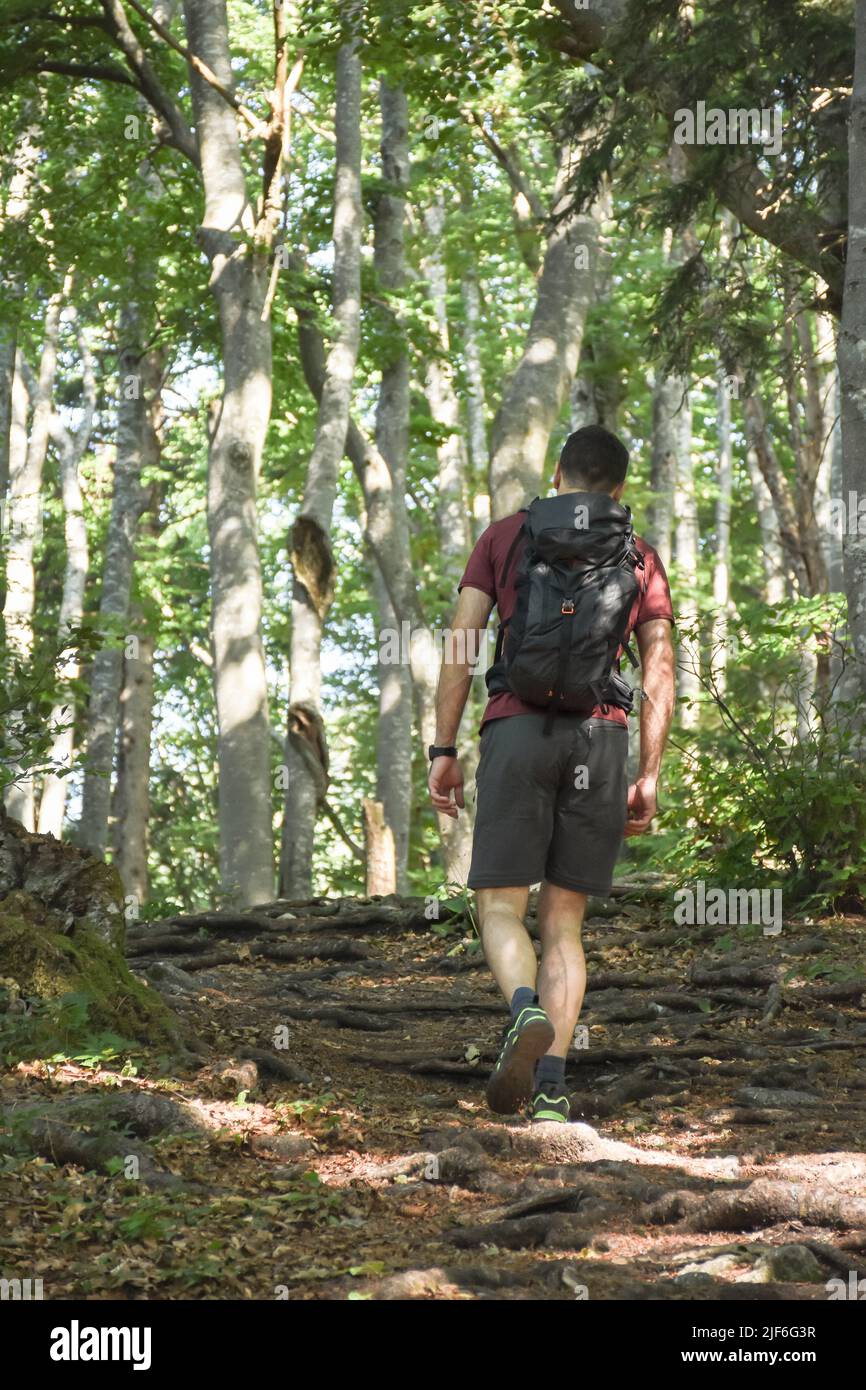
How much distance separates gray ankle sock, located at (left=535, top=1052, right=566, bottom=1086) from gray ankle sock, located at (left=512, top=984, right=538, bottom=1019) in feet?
0.80

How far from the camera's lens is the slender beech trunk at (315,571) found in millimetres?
15008

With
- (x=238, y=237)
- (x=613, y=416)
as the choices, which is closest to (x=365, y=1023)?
(x=238, y=237)

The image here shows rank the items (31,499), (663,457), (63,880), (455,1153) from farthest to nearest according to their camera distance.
Answer: (31,499), (663,457), (63,880), (455,1153)

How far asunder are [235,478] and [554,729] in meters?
9.35

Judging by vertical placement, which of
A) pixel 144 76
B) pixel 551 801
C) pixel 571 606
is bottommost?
pixel 551 801

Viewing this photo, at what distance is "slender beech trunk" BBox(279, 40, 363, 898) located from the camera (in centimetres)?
1501

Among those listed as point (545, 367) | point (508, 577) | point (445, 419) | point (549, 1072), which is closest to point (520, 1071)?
point (549, 1072)

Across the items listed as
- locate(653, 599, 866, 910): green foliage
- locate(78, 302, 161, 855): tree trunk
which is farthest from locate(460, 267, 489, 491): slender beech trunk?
locate(653, 599, 866, 910): green foliage

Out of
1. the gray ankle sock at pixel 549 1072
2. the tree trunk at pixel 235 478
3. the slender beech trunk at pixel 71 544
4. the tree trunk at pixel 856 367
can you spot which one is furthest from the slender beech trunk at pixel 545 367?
the slender beech trunk at pixel 71 544

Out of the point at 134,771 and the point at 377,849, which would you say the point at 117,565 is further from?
the point at 377,849

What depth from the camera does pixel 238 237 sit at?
1425cm

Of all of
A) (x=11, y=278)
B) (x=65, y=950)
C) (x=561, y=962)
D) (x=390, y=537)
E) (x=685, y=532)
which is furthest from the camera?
(x=685, y=532)

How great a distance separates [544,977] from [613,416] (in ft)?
46.6

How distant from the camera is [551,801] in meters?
5.28
